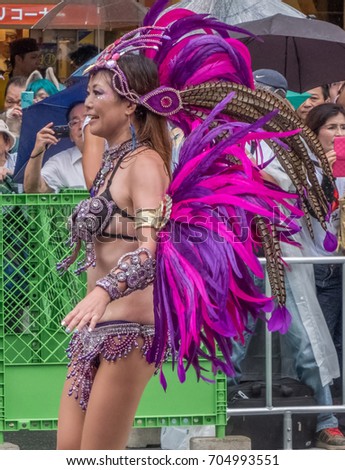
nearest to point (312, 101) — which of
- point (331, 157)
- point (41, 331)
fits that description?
point (331, 157)

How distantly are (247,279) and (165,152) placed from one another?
61cm

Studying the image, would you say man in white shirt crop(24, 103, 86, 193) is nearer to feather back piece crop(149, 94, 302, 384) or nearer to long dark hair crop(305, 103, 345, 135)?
long dark hair crop(305, 103, 345, 135)

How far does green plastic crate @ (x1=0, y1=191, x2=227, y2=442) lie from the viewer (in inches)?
219

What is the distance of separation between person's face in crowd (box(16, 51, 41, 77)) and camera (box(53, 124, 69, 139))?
8.49 ft

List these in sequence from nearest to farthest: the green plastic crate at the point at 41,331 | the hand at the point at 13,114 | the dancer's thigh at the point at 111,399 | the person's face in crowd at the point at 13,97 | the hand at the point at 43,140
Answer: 1. the dancer's thigh at the point at 111,399
2. the green plastic crate at the point at 41,331
3. the hand at the point at 43,140
4. the hand at the point at 13,114
5. the person's face in crowd at the point at 13,97

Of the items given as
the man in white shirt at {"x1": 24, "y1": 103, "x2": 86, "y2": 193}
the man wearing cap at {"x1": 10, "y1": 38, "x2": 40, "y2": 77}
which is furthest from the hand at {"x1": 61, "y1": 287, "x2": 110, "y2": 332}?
the man wearing cap at {"x1": 10, "y1": 38, "x2": 40, "y2": 77}

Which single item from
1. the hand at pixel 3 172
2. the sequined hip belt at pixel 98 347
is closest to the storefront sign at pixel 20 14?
the hand at pixel 3 172

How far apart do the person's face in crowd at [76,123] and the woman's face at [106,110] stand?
2703 mm

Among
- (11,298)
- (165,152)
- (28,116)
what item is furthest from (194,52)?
(28,116)

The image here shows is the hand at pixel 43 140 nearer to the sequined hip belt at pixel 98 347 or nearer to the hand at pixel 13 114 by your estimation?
the hand at pixel 13 114

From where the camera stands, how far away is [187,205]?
4293 mm

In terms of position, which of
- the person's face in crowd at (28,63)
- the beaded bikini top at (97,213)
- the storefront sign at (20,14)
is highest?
the storefront sign at (20,14)

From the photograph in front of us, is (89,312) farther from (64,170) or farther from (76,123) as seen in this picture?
(76,123)

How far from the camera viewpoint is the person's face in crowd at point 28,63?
31.1 feet
